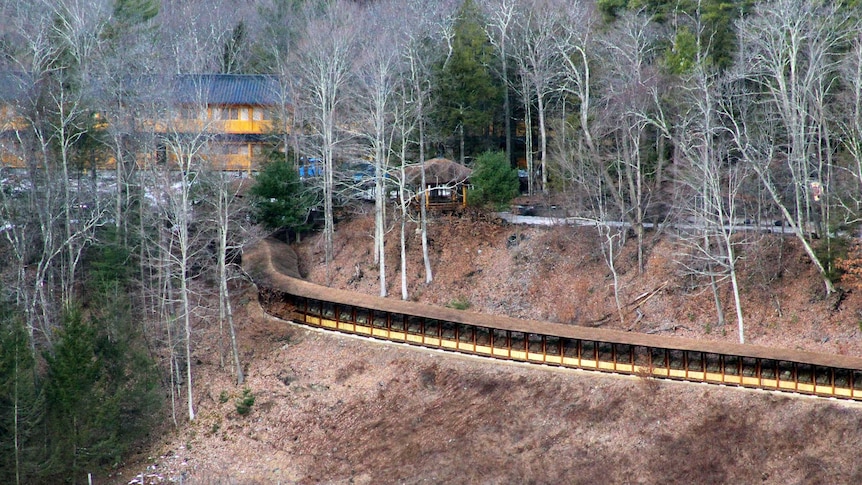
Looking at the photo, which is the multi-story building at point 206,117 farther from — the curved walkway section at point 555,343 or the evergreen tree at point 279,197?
the curved walkway section at point 555,343

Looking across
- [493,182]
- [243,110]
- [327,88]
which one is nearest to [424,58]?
[327,88]

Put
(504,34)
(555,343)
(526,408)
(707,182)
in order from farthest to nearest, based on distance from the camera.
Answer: (504,34) → (707,182) → (555,343) → (526,408)

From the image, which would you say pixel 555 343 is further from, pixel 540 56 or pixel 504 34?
pixel 504 34

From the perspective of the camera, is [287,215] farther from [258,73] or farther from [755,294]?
[755,294]

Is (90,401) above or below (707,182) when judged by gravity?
below

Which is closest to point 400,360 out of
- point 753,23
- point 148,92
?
point 148,92

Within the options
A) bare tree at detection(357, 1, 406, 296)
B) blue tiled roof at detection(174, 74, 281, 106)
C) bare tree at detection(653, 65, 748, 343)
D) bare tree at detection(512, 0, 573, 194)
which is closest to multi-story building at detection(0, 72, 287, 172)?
blue tiled roof at detection(174, 74, 281, 106)
